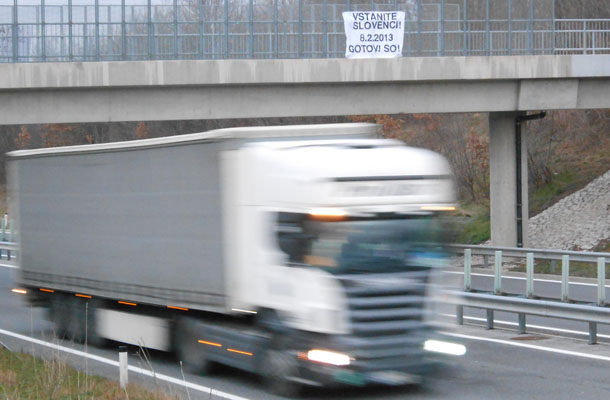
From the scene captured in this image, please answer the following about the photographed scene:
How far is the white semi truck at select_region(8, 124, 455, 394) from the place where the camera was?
34.8 feet

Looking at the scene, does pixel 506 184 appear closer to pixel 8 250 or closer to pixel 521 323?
pixel 8 250

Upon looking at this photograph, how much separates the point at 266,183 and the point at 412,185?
157 cm

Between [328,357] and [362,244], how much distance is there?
1.20 meters

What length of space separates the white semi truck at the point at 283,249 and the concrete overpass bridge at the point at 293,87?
15.1m

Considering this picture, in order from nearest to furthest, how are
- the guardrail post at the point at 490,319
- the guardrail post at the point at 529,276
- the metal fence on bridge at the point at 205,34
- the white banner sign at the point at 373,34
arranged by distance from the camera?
1. the guardrail post at the point at 490,319
2. the guardrail post at the point at 529,276
3. the metal fence on bridge at the point at 205,34
4. the white banner sign at the point at 373,34

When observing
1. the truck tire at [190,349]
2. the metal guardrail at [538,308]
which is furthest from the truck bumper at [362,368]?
the metal guardrail at [538,308]

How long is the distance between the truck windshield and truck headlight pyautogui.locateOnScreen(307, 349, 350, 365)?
0.83m

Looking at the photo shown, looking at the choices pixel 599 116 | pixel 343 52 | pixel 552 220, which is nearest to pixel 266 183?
pixel 343 52

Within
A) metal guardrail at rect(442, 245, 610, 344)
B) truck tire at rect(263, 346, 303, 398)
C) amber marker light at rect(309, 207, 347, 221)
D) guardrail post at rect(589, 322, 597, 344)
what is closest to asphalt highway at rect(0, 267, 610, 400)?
guardrail post at rect(589, 322, 597, 344)

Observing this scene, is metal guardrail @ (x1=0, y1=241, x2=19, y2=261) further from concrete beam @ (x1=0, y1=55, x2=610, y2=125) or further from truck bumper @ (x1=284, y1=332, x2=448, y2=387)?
truck bumper @ (x1=284, y1=332, x2=448, y2=387)

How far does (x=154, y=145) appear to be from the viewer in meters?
13.3

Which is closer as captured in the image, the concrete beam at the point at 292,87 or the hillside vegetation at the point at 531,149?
the concrete beam at the point at 292,87

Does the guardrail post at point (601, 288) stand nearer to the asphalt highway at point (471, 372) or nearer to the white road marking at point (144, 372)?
the asphalt highway at point (471, 372)

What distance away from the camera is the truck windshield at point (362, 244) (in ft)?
34.8
